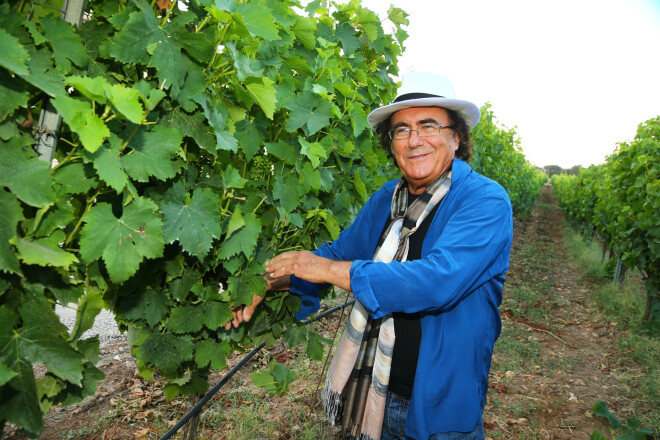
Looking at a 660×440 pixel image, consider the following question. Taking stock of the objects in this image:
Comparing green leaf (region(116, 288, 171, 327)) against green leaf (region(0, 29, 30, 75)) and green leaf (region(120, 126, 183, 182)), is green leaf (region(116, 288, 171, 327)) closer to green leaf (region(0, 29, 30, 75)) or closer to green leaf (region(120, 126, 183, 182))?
green leaf (region(120, 126, 183, 182))

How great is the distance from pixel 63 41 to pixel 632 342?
7617mm

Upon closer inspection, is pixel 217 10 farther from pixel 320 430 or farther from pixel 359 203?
pixel 320 430

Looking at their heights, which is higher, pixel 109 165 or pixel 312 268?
pixel 109 165

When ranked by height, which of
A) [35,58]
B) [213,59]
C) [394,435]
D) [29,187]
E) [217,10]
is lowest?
[394,435]

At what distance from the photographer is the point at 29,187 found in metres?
0.92

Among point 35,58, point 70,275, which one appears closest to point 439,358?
point 70,275

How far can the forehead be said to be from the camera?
225 centimetres

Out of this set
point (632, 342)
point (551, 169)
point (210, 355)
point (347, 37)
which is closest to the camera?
point (210, 355)

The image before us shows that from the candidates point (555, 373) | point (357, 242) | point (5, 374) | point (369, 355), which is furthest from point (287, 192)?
point (555, 373)

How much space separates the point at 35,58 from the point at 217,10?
1.59 ft

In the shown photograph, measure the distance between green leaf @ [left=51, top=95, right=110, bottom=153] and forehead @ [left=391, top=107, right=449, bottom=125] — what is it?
5.32 feet

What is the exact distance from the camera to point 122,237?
1121mm

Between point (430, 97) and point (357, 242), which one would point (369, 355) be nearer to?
point (357, 242)

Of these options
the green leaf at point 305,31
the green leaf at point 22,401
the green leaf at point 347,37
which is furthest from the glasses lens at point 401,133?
the green leaf at point 22,401
